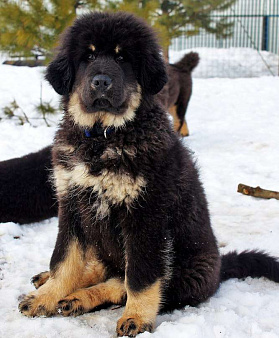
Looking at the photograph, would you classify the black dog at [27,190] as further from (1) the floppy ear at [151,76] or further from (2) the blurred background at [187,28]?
(1) the floppy ear at [151,76]

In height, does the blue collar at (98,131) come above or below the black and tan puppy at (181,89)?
above

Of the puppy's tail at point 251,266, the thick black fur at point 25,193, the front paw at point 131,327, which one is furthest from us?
the thick black fur at point 25,193

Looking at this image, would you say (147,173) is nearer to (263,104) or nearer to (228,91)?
(263,104)

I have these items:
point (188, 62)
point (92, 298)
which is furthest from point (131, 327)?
point (188, 62)

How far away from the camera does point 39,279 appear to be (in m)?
3.57

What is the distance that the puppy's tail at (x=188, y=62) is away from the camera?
1053 cm

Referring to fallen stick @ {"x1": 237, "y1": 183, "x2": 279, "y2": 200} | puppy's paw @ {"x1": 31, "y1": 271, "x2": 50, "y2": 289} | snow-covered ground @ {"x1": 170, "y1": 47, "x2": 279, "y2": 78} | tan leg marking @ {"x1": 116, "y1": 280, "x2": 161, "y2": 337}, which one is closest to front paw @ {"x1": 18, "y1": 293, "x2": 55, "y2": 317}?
puppy's paw @ {"x1": 31, "y1": 271, "x2": 50, "y2": 289}

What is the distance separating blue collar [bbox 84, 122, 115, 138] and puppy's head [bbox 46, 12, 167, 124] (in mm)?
96

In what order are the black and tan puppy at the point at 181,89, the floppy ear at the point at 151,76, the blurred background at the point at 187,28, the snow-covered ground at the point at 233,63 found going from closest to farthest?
1. the floppy ear at the point at 151,76
2. the blurred background at the point at 187,28
3. the black and tan puppy at the point at 181,89
4. the snow-covered ground at the point at 233,63

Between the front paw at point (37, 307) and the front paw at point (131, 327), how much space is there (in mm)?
498

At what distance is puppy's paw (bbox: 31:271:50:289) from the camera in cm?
355

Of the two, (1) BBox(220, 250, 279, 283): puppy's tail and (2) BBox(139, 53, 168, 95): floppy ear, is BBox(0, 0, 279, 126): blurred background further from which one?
(1) BBox(220, 250, 279, 283): puppy's tail

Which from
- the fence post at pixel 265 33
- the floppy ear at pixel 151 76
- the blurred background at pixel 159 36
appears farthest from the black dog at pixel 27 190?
the fence post at pixel 265 33

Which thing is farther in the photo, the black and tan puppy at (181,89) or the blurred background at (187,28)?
the black and tan puppy at (181,89)
